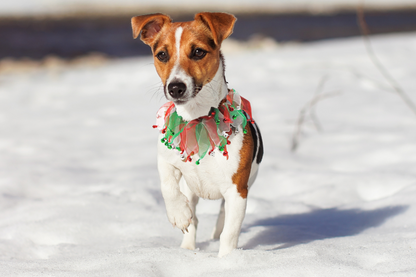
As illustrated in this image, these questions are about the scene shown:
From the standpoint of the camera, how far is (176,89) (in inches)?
106

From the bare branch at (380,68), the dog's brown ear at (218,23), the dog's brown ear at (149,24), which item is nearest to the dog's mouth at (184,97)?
the dog's brown ear at (218,23)

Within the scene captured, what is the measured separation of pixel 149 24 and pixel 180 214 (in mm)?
1317

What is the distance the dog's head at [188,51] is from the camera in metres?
2.73

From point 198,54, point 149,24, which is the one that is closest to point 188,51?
point 198,54

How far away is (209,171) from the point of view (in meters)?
2.94

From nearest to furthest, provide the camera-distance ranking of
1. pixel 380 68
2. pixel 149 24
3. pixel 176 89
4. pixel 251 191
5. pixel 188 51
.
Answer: pixel 176 89
pixel 188 51
pixel 149 24
pixel 251 191
pixel 380 68

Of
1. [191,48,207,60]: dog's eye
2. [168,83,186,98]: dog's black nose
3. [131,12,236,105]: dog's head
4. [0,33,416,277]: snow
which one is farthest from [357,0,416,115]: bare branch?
[168,83,186,98]: dog's black nose

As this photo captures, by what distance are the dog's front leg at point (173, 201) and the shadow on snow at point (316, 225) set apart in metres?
0.71

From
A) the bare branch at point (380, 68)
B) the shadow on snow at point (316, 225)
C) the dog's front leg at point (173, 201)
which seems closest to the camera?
the dog's front leg at point (173, 201)

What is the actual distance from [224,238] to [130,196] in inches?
72.8

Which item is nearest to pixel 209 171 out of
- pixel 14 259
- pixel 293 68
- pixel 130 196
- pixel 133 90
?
pixel 14 259

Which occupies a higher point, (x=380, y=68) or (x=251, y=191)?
(x=380, y=68)

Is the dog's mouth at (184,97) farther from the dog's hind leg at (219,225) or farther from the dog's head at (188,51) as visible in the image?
the dog's hind leg at (219,225)

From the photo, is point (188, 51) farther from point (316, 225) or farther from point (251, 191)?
point (251, 191)
